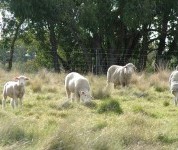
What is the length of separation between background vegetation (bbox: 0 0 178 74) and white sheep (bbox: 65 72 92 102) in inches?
421

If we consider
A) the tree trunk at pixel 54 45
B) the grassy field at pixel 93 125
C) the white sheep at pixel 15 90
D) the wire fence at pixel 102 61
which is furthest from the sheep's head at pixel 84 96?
the tree trunk at pixel 54 45

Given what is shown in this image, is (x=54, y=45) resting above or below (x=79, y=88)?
above

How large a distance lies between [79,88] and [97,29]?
1363cm

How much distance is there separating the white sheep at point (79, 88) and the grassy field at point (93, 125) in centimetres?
52

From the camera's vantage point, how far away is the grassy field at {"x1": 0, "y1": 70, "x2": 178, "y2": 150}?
639 centimetres

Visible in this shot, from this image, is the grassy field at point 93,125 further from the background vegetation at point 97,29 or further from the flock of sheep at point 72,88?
the background vegetation at point 97,29

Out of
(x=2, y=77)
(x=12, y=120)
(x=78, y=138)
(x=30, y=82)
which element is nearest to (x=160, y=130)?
(x=78, y=138)

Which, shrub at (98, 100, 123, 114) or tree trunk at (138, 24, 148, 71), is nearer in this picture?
shrub at (98, 100, 123, 114)

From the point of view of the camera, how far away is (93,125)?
822 centimetres

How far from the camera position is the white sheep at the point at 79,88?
491 inches

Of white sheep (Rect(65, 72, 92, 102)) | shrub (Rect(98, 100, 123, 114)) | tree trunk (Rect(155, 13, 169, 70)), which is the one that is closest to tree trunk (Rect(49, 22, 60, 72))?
tree trunk (Rect(155, 13, 169, 70))

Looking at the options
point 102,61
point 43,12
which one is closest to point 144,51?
point 102,61

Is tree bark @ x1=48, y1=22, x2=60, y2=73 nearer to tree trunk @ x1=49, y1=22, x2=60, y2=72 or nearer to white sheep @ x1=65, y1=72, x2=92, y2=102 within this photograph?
tree trunk @ x1=49, y1=22, x2=60, y2=72

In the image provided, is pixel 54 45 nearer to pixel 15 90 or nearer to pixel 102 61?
pixel 102 61
